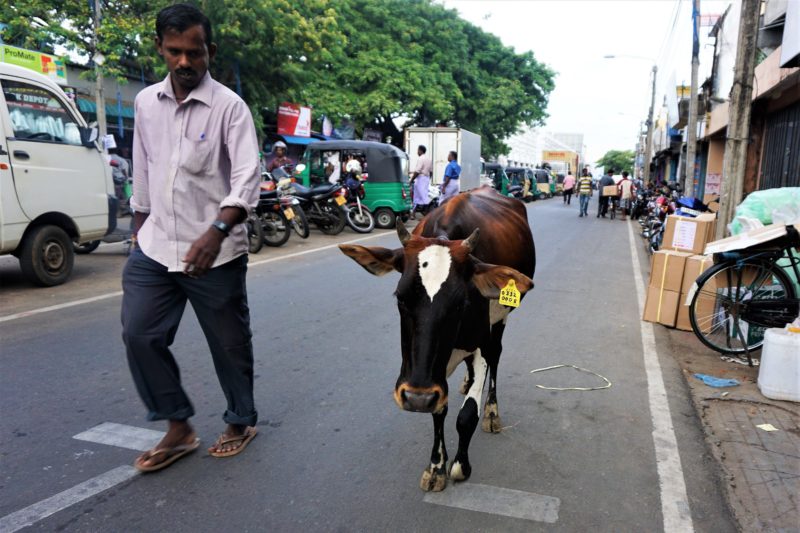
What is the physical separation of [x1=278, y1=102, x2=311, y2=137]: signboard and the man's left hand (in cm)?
2112

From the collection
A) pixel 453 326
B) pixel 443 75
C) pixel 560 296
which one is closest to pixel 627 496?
pixel 453 326

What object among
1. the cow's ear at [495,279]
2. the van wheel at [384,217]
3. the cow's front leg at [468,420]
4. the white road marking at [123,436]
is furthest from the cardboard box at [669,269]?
the van wheel at [384,217]

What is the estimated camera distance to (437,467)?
2.91 m

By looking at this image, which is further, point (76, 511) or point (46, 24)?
point (46, 24)

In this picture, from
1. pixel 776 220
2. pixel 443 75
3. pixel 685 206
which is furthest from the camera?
pixel 443 75

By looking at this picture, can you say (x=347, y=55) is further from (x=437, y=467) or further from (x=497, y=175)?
(x=437, y=467)

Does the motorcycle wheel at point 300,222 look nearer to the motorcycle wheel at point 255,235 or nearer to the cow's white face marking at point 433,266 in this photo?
the motorcycle wheel at point 255,235

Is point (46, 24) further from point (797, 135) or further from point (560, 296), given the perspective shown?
point (797, 135)

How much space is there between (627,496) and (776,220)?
11.6 feet

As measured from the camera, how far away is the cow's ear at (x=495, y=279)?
8.11ft

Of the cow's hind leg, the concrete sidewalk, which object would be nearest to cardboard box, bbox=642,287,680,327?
the concrete sidewalk

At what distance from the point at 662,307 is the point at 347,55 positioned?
2277 centimetres

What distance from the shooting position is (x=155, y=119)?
2.83 m

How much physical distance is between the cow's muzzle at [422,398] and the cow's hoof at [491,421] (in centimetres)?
135
